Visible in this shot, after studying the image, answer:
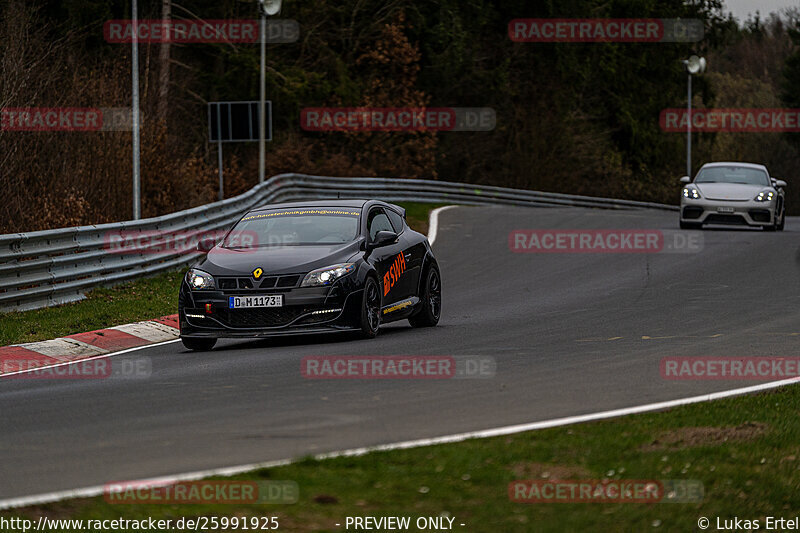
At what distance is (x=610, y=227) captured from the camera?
30562mm

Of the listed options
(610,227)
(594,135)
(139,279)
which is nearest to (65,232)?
(139,279)

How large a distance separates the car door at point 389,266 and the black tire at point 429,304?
1.36 ft

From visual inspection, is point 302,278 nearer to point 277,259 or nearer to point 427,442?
point 277,259

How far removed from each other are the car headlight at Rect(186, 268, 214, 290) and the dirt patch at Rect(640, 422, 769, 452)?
22.0ft

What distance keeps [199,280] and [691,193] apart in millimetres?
17282

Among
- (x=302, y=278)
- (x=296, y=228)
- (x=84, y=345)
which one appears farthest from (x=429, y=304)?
(x=84, y=345)

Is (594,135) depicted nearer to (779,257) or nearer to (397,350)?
(779,257)

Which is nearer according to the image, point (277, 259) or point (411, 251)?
point (277, 259)

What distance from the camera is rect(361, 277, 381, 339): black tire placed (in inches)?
548

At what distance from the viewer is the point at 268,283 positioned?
13.7 metres

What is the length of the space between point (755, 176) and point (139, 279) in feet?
48.9

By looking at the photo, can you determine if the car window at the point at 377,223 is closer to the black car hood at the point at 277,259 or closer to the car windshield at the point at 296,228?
the car windshield at the point at 296,228

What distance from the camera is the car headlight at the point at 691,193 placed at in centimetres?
2879

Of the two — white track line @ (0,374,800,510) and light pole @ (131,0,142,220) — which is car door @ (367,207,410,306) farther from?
light pole @ (131,0,142,220)
